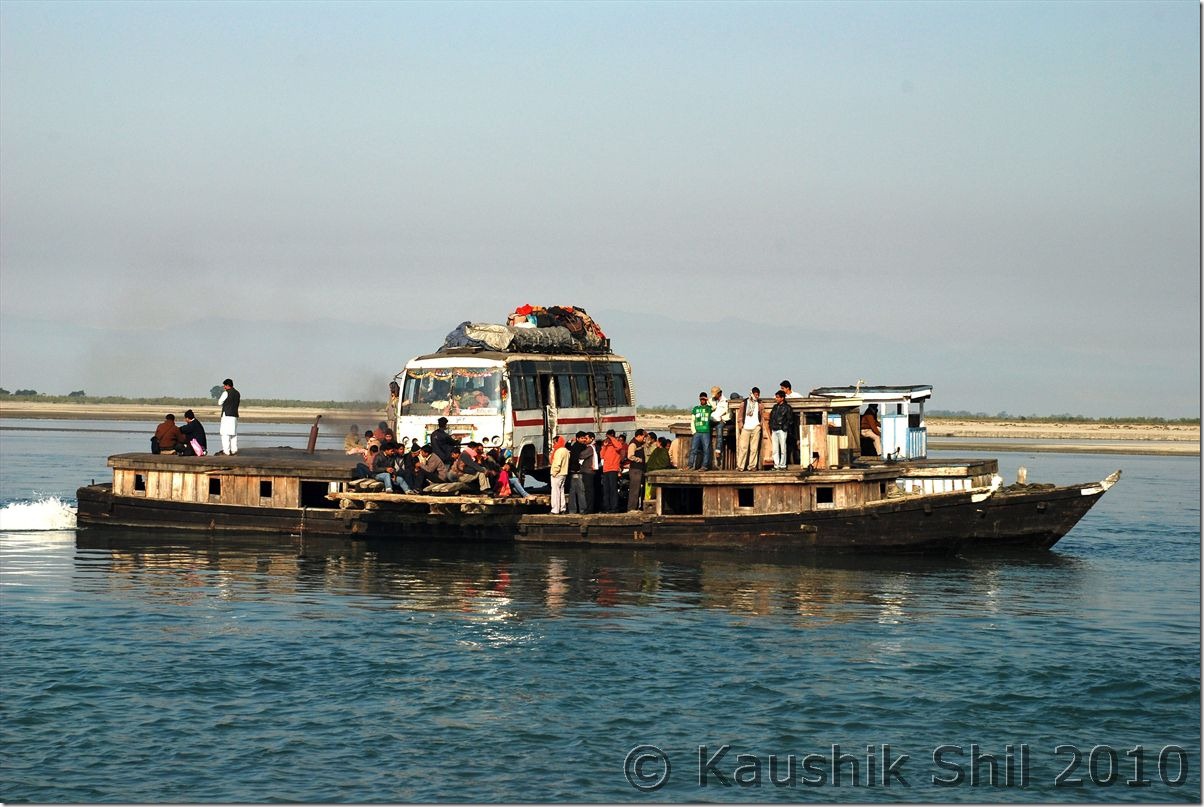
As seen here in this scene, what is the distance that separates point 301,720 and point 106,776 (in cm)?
273

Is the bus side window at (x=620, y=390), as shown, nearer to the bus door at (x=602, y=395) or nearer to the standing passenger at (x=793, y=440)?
the bus door at (x=602, y=395)

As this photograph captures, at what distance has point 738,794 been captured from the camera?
47.7 ft

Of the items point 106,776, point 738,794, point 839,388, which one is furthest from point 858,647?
point 839,388

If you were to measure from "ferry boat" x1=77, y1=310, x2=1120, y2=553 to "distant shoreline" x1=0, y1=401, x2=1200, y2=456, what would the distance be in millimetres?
24219

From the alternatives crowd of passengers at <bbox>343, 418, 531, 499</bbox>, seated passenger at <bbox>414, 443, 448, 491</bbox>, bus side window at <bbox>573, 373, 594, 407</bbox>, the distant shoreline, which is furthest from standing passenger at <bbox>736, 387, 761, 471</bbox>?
the distant shoreline

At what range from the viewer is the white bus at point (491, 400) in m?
32.2

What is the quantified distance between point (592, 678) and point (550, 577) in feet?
28.7

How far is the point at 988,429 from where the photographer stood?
4749 inches

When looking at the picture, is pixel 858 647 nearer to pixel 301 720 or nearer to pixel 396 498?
pixel 301 720

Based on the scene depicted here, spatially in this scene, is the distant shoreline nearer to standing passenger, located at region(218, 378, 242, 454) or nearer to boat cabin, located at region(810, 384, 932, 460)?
standing passenger, located at region(218, 378, 242, 454)

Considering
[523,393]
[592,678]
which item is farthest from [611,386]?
[592,678]

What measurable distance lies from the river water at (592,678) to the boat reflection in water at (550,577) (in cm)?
12

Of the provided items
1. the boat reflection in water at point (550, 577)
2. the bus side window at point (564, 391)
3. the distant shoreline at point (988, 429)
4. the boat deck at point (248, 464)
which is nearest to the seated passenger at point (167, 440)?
the boat deck at point (248, 464)

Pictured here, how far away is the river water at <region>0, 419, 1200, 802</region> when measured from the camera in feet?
49.3
